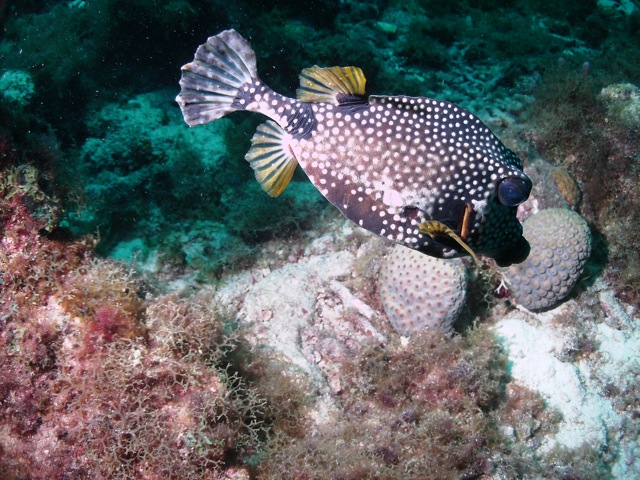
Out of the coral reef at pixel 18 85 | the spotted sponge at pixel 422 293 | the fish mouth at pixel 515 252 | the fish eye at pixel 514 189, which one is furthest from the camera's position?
the coral reef at pixel 18 85

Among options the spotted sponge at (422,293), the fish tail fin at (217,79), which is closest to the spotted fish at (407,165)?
the fish tail fin at (217,79)

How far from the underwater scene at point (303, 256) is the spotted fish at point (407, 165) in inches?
0.8

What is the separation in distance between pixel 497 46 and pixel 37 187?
10552 millimetres

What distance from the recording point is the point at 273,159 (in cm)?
322

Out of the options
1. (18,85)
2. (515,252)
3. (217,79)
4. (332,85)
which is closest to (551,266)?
(515,252)

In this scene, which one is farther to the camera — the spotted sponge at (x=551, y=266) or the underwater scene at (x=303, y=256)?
the spotted sponge at (x=551, y=266)

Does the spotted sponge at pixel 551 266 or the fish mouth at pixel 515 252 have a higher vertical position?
the fish mouth at pixel 515 252

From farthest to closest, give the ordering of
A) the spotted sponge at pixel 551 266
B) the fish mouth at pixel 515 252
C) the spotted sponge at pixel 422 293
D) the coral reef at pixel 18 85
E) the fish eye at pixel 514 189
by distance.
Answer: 1. the coral reef at pixel 18 85
2. the spotted sponge at pixel 551 266
3. the spotted sponge at pixel 422 293
4. the fish mouth at pixel 515 252
5. the fish eye at pixel 514 189

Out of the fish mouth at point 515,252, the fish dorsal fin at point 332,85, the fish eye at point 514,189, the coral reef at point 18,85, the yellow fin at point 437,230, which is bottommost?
the coral reef at point 18,85

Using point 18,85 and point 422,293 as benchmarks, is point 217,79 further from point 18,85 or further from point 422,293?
point 18,85

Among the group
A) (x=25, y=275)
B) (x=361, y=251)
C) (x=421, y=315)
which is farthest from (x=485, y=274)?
(x=25, y=275)

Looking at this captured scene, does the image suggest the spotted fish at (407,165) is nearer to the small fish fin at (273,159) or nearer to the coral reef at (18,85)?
the small fish fin at (273,159)

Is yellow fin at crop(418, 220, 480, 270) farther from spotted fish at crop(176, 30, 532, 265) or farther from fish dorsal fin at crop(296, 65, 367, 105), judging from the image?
fish dorsal fin at crop(296, 65, 367, 105)

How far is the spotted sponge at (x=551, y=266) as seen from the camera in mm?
5301
